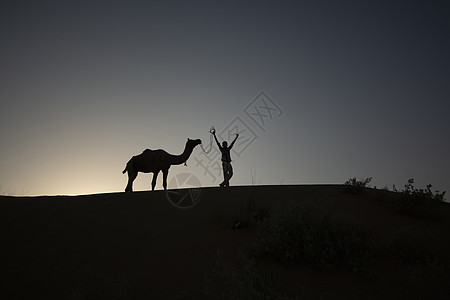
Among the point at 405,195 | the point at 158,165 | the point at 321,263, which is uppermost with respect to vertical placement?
the point at 158,165

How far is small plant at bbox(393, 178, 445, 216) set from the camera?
7.70m

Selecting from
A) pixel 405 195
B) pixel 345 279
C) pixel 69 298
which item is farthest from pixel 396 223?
pixel 69 298

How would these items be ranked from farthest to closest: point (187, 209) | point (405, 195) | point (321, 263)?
1. point (187, 209)
2. point (405, 195)
3. point (321, 263)

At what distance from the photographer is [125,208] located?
8.95m

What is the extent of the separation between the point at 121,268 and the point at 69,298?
1.04 m

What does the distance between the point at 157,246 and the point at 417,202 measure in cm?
650

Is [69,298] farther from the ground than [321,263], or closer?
closer

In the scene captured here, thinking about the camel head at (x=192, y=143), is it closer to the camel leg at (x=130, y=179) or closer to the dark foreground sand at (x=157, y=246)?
the camel leg at (x=130, y=179)

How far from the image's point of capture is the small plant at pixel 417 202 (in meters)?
7.70

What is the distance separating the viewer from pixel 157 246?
6.43m

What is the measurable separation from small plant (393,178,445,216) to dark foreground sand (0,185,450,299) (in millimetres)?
237

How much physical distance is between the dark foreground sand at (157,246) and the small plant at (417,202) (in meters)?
0.24

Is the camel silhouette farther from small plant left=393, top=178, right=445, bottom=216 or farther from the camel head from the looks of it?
small plant left=393, top=178, right=445, bottom=216

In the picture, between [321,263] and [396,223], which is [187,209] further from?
[396,223]
